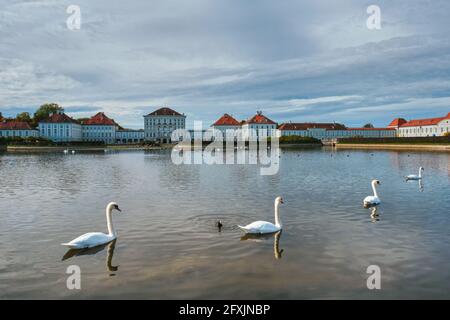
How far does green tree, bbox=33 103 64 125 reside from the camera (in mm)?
135125

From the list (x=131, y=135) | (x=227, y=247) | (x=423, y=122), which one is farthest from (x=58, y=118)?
(x=227, y=247)

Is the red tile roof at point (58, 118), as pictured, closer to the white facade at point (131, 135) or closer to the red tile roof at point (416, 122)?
the white facade at point (131, 135)

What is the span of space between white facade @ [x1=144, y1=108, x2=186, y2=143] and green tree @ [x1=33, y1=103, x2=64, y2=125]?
97.9 ft

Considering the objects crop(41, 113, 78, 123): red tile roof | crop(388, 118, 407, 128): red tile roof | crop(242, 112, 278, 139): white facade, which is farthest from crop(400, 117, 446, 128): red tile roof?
crop(41, 113, 78, 123): red tile roof

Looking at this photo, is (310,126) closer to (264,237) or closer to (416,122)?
(416,122)

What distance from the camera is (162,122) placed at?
5610 inches

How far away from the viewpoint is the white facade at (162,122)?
142 meters

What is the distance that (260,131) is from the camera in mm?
147375

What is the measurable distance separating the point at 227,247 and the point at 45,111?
143 meters

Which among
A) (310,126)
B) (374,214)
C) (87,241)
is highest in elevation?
(310,126)

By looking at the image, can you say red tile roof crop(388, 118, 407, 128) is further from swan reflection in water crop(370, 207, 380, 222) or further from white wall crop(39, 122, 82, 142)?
swan reflection in water crop(370, 207, 380, 222)

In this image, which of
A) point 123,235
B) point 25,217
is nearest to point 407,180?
point 123,235

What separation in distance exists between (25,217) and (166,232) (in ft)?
17.7
